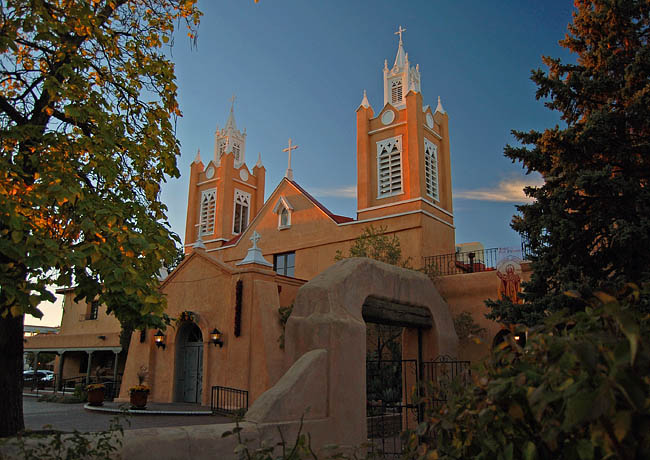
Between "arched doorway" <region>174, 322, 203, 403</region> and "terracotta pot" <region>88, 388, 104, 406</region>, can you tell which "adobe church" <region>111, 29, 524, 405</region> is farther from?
"terracotta pot" <region>88, 388, 104, 406</region>

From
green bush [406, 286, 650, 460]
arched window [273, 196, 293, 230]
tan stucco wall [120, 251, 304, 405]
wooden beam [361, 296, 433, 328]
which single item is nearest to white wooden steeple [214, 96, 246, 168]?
arched window [273, 196, 293, 230]

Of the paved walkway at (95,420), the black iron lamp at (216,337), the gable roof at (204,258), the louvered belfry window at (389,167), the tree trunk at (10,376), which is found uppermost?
the louvered belfry window at (389,167)

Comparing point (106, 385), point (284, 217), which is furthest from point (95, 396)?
point (284, 217)

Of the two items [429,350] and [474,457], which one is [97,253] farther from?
[429,350]

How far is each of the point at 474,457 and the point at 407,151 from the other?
24859mm

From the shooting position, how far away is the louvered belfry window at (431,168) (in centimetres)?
2711

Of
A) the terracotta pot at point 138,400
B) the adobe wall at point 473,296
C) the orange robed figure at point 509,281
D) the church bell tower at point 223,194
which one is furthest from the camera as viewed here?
the church bell tower at point 223,194

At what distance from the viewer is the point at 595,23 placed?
12.4 meters

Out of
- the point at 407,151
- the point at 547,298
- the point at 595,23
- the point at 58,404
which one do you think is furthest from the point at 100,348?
the point at 595,23

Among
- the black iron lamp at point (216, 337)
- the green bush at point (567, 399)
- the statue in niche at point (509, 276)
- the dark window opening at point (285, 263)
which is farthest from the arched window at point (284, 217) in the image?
the green bush at point (567, 399)

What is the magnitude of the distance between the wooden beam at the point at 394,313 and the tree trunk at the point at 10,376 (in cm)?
611

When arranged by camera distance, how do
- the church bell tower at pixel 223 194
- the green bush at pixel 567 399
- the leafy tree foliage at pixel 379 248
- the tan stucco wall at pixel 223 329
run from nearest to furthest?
the green bush at pixel 567 399, the tan stucco wall at pixel 223 329, the leafy tree foliage at pixel 379 248, the church bell tower at pixel 223 194

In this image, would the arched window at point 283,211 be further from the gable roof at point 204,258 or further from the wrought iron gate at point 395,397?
the wrought iron gate at point 395,397

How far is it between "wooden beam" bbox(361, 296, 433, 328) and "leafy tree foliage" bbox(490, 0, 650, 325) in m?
1.61
